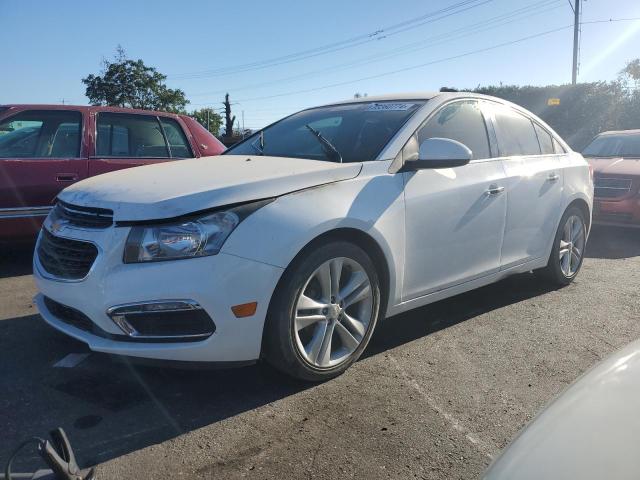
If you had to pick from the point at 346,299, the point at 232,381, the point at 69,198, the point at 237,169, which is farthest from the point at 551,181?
the point at 69,198

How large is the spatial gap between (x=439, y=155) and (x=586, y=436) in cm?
231

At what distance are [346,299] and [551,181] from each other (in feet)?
8.05

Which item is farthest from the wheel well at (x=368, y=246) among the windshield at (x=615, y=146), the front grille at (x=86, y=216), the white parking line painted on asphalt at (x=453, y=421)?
the windshield at (x=615, y=146)

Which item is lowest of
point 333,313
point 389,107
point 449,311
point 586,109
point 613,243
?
point 613,243

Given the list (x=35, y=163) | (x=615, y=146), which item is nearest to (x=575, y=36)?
(x=615, y=146)

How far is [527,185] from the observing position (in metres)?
4.34

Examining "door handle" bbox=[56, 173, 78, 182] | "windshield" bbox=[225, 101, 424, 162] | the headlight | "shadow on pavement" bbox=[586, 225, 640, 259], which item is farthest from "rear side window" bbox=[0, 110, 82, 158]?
"shadow on pavement" bbox=[586, 225, 640, 259]

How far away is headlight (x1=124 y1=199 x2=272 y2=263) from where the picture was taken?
8.77 ft

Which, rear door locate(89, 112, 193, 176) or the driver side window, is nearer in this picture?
the driver side window

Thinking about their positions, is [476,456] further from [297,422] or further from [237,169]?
[237,169]

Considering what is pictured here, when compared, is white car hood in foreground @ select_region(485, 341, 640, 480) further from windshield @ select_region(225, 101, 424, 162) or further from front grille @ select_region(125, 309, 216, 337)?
windshield @ select_region(225, 101, 424, 162)

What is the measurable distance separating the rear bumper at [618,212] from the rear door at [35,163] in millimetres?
6650

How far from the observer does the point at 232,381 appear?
3.14 m

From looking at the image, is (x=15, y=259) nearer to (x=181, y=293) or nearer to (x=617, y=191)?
(x=181, y=293)
